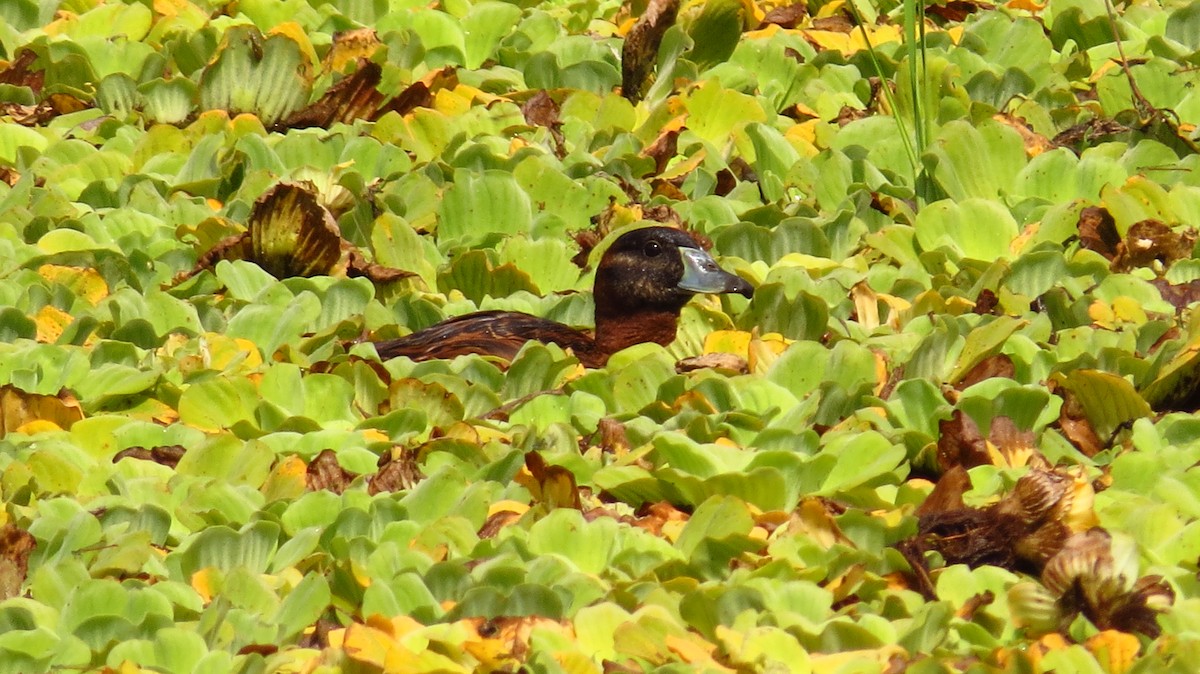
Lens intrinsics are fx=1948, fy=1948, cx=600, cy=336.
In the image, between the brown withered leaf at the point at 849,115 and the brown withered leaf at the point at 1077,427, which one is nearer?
the brown withered leaf at the point at 1077,427

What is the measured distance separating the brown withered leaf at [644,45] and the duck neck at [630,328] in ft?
4.11

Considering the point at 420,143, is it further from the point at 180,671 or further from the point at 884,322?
the point at 180,671

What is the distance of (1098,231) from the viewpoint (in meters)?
5.48

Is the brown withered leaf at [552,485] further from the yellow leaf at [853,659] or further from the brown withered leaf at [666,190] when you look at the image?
the brown withered leaf at [666,190]

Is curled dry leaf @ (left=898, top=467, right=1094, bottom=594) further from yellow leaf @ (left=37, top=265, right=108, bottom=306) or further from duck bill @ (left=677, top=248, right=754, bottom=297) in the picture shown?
yellow leaf @ (left=37, top=265, right=108, bottom=306)

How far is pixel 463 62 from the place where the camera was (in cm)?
704

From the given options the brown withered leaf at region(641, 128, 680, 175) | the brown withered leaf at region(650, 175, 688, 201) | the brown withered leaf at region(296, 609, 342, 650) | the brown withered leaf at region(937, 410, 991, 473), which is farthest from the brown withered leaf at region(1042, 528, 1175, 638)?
the brown withered leaf at region(641, 128, 680, 175)

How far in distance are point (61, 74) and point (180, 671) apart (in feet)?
13.3

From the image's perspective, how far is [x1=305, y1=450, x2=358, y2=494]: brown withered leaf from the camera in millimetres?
4070

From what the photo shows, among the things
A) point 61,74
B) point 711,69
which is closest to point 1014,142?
point 711,69

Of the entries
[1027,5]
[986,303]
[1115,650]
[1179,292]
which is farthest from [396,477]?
[1027,5]

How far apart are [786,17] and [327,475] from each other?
3816 mm

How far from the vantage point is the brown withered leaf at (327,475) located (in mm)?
4070

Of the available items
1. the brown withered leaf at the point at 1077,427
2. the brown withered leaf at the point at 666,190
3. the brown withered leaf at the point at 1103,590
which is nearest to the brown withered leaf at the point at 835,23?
the brown withered leaf at the point at 666,190
